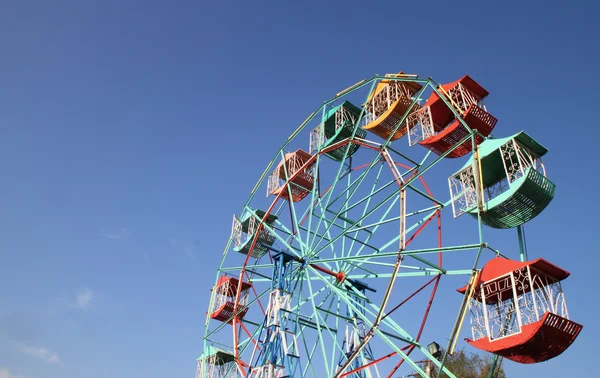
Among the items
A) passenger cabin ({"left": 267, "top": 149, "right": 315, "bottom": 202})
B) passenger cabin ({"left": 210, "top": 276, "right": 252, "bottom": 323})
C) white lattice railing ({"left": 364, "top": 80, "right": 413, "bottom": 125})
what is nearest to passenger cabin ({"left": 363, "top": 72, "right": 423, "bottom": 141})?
white lattice railing ({"left": 364, "top": 80, "right": 413, "bottom": 125})

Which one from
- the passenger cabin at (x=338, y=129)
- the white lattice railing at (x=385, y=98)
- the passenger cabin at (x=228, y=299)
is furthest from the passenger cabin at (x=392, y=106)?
the passenger cabin at (x=228, y=299)

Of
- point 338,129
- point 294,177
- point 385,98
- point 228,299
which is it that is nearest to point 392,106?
point 385,98

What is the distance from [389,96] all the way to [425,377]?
28.8 ft

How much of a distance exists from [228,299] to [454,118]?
35.2 ft

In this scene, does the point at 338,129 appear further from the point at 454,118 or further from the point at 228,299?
the point at 228,299

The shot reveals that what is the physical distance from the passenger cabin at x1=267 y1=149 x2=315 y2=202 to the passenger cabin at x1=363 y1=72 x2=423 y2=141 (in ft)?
10.5

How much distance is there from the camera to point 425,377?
1099 centimetres

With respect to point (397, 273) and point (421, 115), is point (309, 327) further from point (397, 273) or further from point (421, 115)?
point (421, 115)

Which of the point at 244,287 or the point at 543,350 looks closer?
the point at 543,350

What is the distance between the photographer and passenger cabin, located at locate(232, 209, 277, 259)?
66.3ft

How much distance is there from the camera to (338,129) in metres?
18.6

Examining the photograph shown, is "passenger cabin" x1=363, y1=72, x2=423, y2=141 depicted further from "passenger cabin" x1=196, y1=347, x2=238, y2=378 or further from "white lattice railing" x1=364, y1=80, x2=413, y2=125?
"passenger cabin" x1=196, y1=347, x2=238, y2=378

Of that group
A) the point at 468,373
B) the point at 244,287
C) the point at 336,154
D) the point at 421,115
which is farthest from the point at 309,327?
the point at 468,373

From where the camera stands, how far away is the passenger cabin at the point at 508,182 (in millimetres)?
12094
